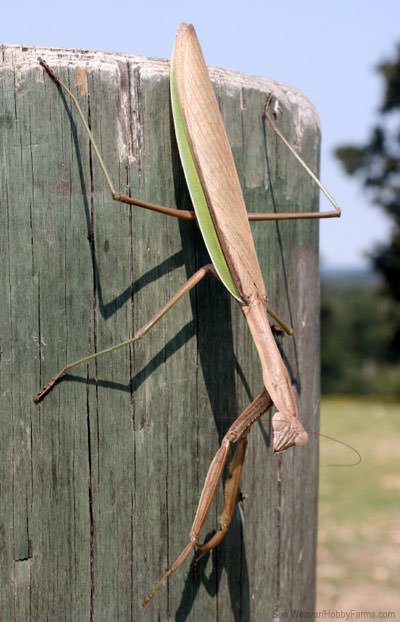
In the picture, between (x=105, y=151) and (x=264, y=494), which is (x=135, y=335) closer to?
(x=105, y=151)

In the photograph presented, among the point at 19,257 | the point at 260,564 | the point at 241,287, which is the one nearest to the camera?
the point at 19,257

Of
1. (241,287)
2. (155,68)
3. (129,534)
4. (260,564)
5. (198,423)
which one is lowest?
(260,564)

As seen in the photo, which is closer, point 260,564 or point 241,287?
point 241,287

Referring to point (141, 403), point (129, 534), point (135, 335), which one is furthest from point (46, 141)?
point (129, 534)

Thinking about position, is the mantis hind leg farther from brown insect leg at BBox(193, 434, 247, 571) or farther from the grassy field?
the grassy field

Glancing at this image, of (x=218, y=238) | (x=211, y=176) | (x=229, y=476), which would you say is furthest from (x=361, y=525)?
(x=211, y=176)

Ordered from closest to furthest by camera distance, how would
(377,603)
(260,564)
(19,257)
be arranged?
(19,257), (260,564), (377,603)

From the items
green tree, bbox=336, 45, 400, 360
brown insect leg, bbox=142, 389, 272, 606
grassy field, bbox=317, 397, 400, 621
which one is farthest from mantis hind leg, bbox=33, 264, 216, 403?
green tree, bbox=336, 45, 400, 360
